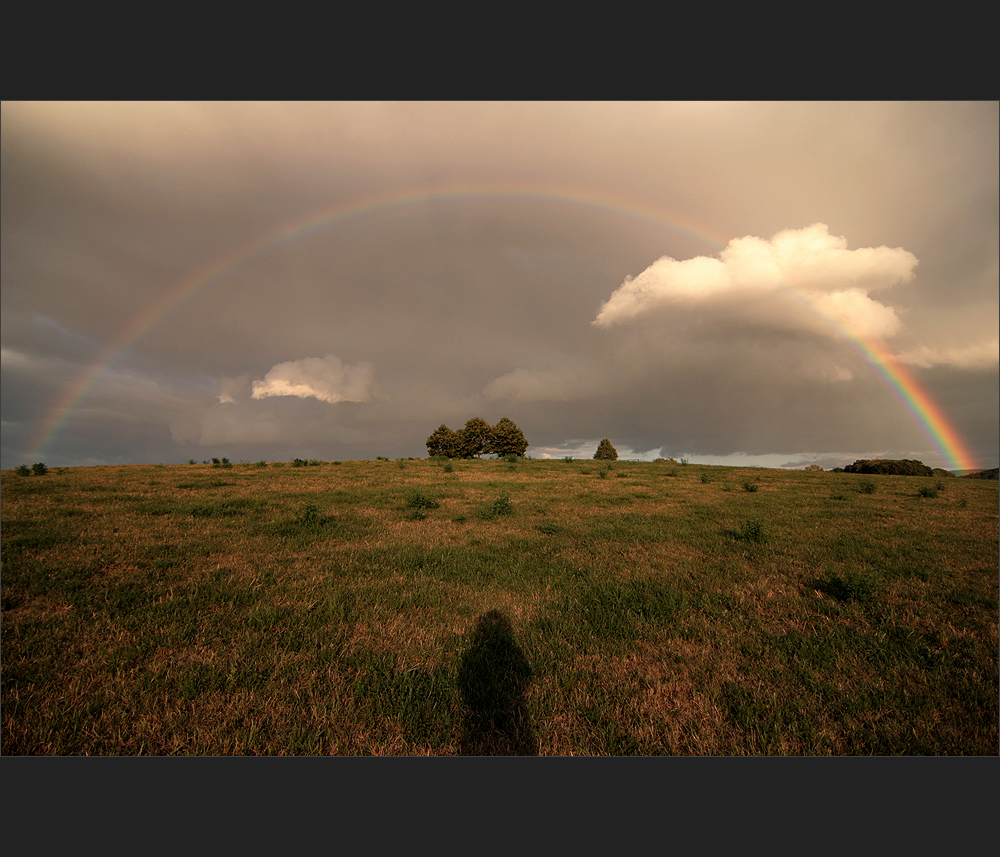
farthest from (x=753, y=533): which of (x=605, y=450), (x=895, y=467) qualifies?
(x=605, y=450)

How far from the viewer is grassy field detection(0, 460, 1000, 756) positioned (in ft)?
12.9

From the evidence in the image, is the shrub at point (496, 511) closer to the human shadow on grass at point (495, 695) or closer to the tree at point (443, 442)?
the human shadow on grass at point (495, 695)

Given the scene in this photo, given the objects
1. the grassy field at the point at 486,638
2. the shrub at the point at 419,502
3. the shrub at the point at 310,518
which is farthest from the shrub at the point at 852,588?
the shrub at the point at 310,518

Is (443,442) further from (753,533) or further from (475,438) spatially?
(753,533)

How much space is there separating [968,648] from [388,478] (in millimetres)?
21900

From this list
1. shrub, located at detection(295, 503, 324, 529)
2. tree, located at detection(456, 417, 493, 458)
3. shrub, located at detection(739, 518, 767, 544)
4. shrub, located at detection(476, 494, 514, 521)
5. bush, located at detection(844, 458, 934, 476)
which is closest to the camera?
shrub, located at detection(739, 518, 767, 544)

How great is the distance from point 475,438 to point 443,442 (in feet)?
20.9

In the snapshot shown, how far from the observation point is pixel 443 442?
231 ft

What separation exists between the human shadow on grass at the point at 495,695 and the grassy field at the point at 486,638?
0.09 ft

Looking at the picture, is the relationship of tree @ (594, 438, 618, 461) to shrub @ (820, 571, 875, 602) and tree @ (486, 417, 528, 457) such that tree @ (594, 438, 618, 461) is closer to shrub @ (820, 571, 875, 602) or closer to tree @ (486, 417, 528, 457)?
tree @ (486, 417, 528, 457)

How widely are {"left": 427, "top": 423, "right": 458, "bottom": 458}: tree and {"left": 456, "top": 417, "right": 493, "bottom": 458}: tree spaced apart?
967 mm

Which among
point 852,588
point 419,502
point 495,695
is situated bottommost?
point 495,695

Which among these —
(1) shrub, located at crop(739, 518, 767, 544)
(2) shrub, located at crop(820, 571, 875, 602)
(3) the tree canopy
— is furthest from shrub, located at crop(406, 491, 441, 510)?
(3) the tree canopy

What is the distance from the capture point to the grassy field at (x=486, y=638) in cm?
392
